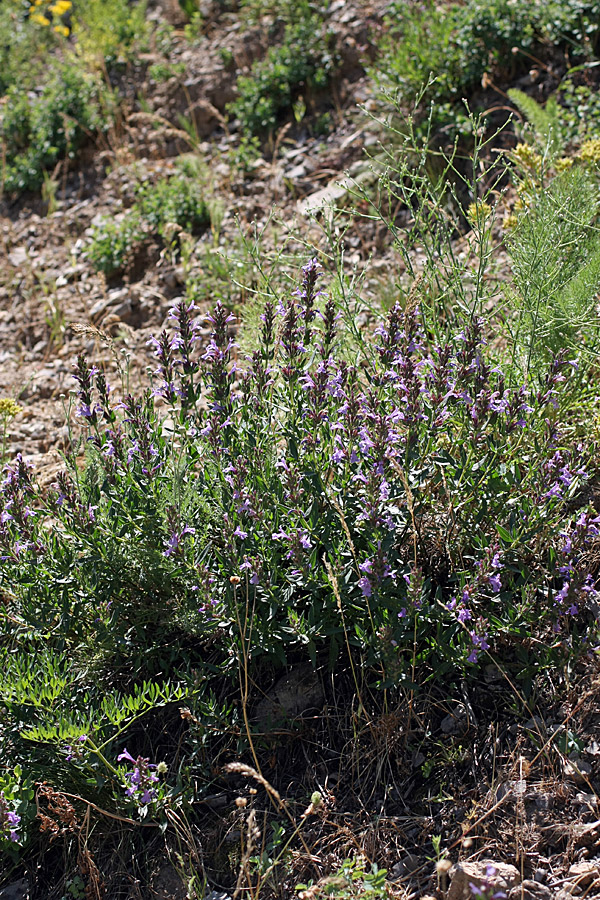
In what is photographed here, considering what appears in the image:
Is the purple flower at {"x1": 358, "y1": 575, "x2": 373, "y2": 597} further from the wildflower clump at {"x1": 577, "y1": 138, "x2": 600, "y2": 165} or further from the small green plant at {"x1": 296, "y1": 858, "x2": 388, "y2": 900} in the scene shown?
the wildflower clump at {"x1": 577, "y1": 138, "x2": 600, "y2": 165}

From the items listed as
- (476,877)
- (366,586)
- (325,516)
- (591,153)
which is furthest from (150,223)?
(476,877)

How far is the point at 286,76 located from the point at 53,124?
253 cm

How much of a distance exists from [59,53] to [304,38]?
14.1 feet

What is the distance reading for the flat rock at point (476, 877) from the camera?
231 cm

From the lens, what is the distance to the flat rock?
2311 millimetres

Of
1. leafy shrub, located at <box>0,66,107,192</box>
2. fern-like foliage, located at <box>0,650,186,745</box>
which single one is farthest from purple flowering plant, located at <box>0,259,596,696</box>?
leafy shrub, located at <box>0,66,107,192</box>

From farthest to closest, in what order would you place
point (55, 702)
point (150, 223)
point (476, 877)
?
point (150, 223) → point (55, 702) → point (476, 877)

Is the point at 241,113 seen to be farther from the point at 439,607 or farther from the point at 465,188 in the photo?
the point at 439,607

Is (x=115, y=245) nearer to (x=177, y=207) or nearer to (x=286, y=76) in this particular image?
(x=177, y=207)

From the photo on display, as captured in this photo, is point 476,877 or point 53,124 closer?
point 476,877

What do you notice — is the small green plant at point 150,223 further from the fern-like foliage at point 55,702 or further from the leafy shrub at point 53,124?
the fern-like foliage at point 55,702

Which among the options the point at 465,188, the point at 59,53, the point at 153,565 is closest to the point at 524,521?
the point at 153,565

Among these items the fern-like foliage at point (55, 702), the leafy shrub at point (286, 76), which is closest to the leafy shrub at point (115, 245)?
the leafy shrub at point (286, 76)

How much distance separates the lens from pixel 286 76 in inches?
266
